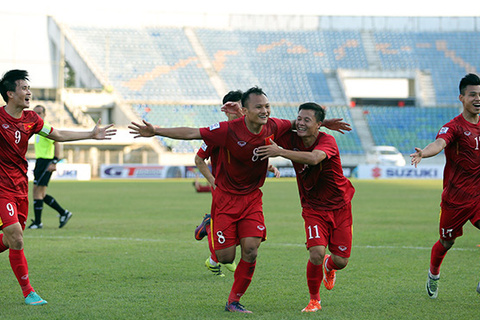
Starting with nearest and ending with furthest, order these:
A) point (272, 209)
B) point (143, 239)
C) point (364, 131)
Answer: point (143, 239), point (272, 209), point (364, 131)

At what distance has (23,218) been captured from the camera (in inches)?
281

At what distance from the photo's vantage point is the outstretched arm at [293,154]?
623 centimetres

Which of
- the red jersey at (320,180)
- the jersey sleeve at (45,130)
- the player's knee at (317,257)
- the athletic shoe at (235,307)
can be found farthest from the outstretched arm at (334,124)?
the jersey sleeve at (45,130)

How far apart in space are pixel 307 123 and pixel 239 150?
72 centimetres

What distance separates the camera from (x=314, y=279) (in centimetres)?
669

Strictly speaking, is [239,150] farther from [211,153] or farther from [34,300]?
[34,300]

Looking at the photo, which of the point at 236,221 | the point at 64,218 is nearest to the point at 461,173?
the point at 236,221

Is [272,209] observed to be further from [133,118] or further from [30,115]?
[133,118]

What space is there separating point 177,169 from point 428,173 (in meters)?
16.4

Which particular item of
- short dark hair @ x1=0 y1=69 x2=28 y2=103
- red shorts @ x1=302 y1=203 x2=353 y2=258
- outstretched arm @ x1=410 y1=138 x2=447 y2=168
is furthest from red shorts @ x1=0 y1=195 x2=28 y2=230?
outstretched arm @ x1=410 y1=138 x2=447 y2=168

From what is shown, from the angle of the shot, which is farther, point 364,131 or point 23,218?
point 364,131

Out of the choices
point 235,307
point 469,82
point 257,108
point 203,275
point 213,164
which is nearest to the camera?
point 235,307

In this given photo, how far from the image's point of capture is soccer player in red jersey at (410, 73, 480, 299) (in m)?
7.32

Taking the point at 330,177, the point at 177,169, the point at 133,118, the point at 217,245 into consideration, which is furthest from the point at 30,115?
the point at 133,118
